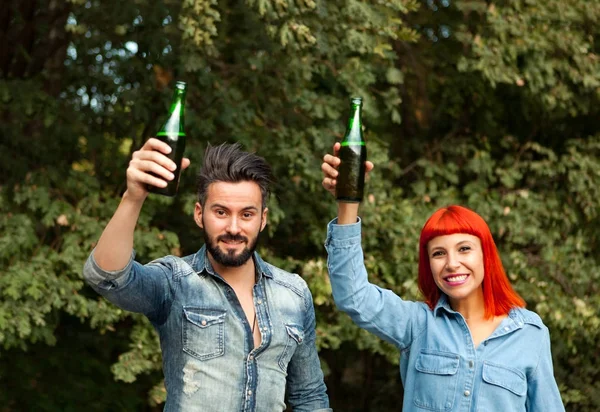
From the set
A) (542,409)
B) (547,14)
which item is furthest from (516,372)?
(547,14)

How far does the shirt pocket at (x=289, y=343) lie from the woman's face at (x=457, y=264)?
0.50 metres

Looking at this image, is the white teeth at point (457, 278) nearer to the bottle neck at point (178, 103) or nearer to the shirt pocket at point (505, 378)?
the shirt pocket at point (505, 378)

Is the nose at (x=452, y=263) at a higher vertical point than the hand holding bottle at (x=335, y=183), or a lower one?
lower

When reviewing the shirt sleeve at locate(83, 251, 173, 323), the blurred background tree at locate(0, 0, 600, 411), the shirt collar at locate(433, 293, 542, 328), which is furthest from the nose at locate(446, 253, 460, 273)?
the blurred background tree at locate(0, 0, 600, 411)

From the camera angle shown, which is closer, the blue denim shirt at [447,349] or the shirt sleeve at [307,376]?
the blue denim shirt at [447,349]

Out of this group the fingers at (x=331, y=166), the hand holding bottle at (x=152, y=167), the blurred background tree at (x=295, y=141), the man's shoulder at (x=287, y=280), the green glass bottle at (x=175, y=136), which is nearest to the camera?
the hand holding bottle at (x=152, y=167)

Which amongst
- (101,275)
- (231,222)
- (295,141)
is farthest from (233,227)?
(295,141)

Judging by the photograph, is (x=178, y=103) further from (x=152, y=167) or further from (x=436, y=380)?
(x=436, y=380)

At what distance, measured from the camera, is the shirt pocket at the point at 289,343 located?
2994mm

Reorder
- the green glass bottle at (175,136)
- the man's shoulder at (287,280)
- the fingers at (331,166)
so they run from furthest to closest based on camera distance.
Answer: the man's shoulder at (287,280) → the fingers at (331,166) → the green glass bottle at (175,136)

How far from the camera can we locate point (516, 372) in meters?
2.88

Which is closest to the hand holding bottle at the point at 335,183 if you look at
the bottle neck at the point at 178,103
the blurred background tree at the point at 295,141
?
the bottle neck at the point at 178,103

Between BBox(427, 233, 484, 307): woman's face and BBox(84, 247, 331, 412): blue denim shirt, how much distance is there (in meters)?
0.52

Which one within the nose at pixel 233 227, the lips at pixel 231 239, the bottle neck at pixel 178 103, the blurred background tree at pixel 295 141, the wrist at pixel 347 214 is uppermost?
the blurred background tree at pixel 295 141
